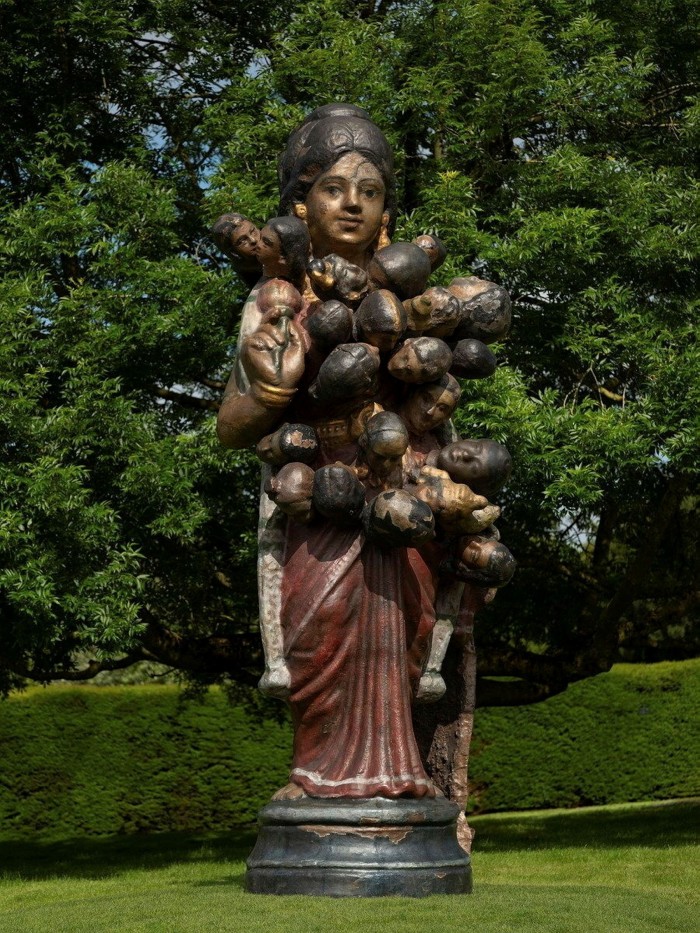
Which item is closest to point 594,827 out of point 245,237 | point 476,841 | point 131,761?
point 476,841

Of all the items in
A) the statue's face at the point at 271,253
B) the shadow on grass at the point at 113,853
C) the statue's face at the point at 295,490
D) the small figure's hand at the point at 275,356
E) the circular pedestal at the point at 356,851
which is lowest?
the shadow on grass at the point at 113,853

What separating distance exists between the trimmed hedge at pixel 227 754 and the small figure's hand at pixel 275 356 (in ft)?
36.3

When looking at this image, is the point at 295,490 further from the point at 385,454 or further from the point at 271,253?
the point at 271,253

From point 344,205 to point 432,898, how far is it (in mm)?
3283

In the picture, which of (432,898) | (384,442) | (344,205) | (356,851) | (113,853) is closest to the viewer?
(432,898)

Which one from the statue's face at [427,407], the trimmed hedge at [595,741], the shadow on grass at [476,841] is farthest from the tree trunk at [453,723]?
the trimmed hedge at [595,741]

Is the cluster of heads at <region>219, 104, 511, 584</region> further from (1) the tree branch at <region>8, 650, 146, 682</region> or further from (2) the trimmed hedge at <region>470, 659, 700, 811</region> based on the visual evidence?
(2) the trimmed hedge at <region>470, 659, 700, 811</region>

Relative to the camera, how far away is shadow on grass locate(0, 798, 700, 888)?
13.9m

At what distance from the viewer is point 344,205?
23.2ft

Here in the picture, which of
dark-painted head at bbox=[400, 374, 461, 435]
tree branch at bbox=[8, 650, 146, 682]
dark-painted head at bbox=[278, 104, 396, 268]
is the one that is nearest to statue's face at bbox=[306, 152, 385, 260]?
dark-painted head at bbox=[278, 104, 396, 268]

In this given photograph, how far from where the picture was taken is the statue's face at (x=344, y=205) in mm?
7074

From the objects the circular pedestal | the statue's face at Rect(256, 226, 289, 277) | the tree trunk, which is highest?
the statue's face at Rect(256, 226, 289, 277)

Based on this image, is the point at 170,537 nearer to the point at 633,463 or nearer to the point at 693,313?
the point at 633,463

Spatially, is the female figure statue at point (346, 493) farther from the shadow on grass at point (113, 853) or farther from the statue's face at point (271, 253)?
the shadow on grass at point (113, 853)
